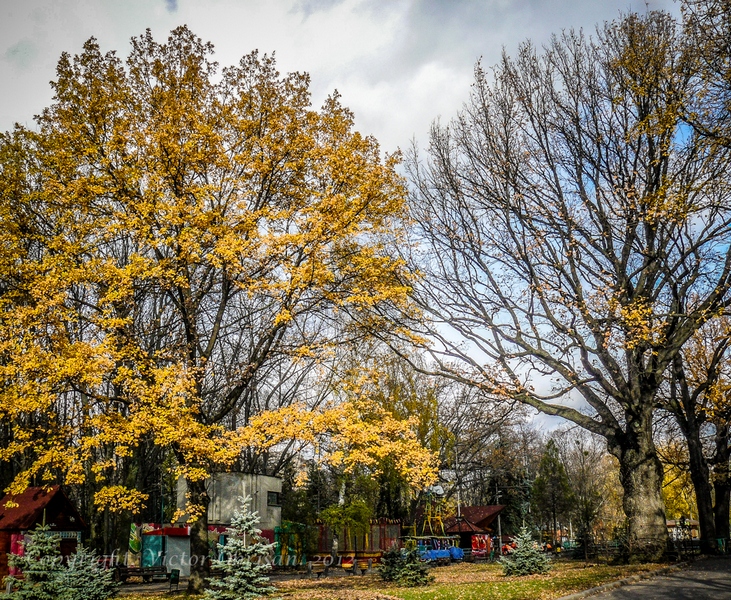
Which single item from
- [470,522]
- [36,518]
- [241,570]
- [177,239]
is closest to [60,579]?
[241,570]

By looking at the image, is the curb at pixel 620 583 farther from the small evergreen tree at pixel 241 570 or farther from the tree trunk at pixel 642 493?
the small evergreen tree at pixel 241 570

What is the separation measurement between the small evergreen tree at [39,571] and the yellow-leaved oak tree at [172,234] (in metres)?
1.84

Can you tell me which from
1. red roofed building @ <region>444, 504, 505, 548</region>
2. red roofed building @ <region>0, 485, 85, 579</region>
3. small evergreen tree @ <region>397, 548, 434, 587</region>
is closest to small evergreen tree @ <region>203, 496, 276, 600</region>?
small evergreen tree @ <region>397, 548, 434, 587</region>

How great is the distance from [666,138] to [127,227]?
13.2 metres

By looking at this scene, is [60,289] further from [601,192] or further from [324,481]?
[324,481]

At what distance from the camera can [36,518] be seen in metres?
21.8

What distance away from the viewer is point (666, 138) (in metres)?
14.6

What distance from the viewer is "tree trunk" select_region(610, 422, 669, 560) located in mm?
17203

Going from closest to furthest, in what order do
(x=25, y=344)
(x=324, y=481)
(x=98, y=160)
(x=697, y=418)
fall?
(x=25, y=344)
(x=98, y=160)
(x=697, y=418)
(x=324, y=481)

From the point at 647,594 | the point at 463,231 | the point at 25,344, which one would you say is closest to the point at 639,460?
the point at 647,594

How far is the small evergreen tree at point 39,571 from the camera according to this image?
42.8 feet

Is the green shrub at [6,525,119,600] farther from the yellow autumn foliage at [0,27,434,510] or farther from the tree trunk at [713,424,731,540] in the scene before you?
the tree trunk at [713,424,731,540]

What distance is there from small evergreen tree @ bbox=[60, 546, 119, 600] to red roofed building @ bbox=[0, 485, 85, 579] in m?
7.84

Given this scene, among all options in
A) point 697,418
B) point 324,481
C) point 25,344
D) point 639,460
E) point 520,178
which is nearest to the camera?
point 25,344
